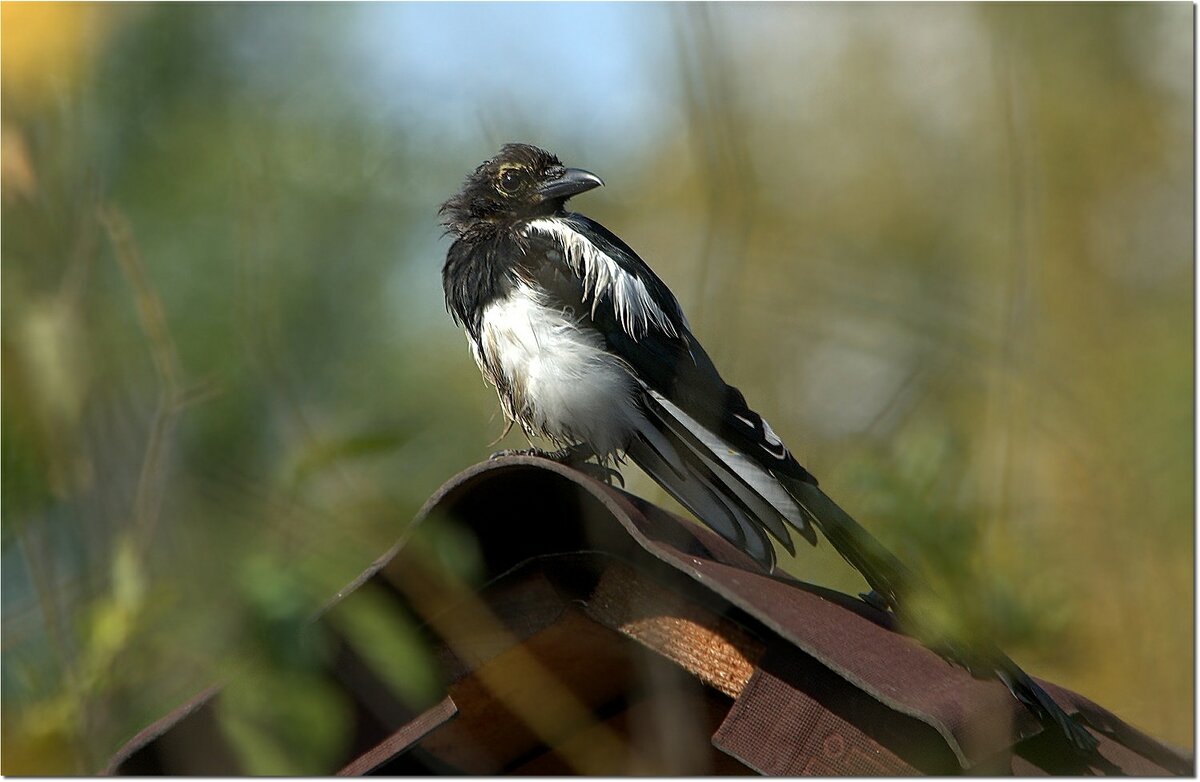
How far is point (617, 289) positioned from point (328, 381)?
122 cm

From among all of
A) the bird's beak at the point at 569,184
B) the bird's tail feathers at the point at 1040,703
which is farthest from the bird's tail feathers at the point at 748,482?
the bird's beak at the point at 569,184

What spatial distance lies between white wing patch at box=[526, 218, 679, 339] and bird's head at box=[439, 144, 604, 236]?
1.24 ft

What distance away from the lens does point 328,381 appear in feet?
10.4

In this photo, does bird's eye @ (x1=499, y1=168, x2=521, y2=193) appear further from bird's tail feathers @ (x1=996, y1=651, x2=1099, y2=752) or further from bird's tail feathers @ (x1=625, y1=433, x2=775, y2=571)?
bird's tail feathers @ (x1=996, y1=651, x2=1099, y2=752)

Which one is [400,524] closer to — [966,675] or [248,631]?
[248,631]

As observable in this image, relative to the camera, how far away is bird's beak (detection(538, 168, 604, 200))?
4496mm

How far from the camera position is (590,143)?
2.27 metres

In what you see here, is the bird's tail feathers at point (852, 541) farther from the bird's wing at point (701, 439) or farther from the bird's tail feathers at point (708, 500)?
the bird's tail feathers at point (708, 500)


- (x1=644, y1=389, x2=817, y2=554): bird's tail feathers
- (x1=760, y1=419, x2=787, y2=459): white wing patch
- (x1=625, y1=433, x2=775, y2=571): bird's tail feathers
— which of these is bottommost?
(x1=625, y1=433, x2=775, y2=571): bird's tail feathers

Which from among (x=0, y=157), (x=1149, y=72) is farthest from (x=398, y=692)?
(x=1149, y=72)

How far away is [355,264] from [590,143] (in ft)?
4.30

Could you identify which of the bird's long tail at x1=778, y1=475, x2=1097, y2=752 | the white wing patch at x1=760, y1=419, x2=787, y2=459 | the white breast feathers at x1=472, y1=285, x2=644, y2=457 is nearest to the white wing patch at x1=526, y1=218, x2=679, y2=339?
the white breast feathers at x1=472, y1=285, x2=644, y2=457

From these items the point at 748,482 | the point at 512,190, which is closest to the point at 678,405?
the point at 748,482

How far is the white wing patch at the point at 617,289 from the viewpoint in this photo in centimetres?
410
